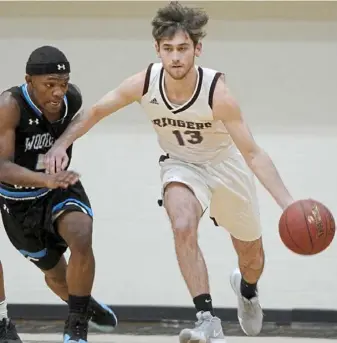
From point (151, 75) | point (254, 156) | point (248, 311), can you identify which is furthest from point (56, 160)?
point (248, 311)

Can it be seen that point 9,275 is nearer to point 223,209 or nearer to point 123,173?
point 123,173

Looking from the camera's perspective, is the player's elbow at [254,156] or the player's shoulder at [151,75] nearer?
the player's elbow at [254,156]

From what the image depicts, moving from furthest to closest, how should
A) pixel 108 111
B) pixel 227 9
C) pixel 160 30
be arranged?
pixel 227 9
pixel 108 111
pixel 160 30

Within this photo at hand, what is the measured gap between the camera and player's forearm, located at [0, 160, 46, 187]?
16.1ft

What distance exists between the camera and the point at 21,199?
5.37 m

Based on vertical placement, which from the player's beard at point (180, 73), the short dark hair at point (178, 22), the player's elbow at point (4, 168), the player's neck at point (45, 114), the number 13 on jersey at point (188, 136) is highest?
the short dark hair at point (178, 22)

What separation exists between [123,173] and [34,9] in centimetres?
156

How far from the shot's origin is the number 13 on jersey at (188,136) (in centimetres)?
519

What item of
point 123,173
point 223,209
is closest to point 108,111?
point 223,209

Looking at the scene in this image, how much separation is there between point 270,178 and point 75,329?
1452mm

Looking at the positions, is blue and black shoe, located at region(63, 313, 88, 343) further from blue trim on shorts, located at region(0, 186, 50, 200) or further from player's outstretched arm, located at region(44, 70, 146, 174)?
player's outstretched arm, located at region(44, 70, 146, 174)

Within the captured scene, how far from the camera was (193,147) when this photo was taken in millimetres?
5277

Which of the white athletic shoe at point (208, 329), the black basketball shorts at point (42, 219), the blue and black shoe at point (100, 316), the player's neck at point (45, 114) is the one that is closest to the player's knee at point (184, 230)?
the white athletic shoe at point (208, 329)

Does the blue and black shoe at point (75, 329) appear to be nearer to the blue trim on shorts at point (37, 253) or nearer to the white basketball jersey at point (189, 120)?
the blue trim on shorts at point (37, 253)
